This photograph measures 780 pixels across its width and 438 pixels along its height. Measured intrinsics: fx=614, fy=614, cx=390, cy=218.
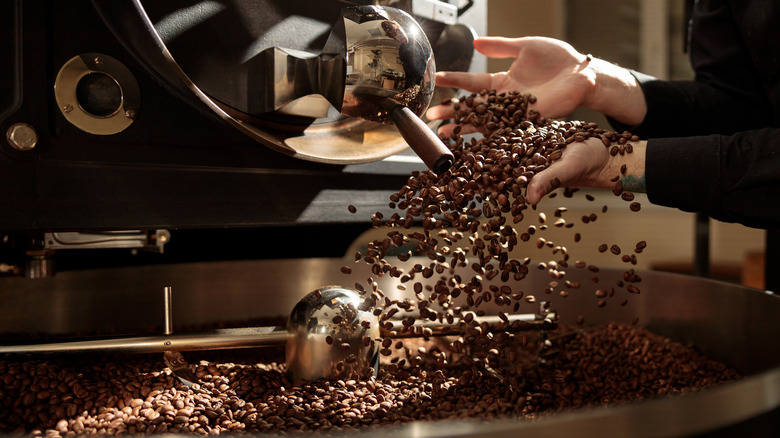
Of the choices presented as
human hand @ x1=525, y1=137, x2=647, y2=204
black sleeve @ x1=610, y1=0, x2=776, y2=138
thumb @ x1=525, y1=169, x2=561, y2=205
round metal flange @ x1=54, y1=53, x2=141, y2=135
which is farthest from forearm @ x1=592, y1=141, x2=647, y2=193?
round metal flange @ x1=54, y1=53, x2=141, y2=135

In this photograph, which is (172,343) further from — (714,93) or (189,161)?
(714,93)

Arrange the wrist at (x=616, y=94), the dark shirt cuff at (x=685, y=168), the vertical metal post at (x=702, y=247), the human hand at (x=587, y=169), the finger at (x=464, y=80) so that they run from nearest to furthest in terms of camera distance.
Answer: the human hand at (x=587, y=169)
the dark shirt cuff at (x=685, y=168)
the finger at (x=464, y=80)
the wrist at (x=616, y=94)
the vertical metal post at (x=702, y=247)

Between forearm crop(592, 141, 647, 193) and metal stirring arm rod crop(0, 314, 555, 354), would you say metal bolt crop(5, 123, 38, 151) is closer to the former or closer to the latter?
metal stirring arm rod crop(0, 314, 555, 354)

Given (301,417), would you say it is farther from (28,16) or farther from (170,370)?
(28,16)

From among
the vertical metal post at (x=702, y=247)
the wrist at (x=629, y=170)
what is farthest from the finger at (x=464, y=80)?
the vertical metal post at (x=702, y=247)

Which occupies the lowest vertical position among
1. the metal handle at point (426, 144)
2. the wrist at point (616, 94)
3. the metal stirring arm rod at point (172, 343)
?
the metal stirring arm rod at point (172, 343)

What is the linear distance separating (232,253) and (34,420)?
543 mm

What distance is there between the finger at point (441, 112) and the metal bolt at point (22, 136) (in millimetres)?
519

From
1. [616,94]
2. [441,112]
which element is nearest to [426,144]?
[441,112]

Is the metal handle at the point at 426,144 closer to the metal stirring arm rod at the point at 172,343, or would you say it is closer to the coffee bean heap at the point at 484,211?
the coffee bean heap at the point at 484,211

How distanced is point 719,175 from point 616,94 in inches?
13.6

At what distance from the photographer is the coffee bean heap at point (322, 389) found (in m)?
0.59

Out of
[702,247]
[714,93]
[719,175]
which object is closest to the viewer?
[719,175]

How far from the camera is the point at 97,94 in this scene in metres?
0.61
